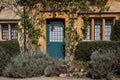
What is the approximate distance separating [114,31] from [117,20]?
67cm

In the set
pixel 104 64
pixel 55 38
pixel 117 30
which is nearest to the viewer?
pixel 104 64

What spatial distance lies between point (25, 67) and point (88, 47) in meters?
4.89

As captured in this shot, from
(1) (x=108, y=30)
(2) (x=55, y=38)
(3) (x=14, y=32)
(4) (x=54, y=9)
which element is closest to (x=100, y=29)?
(1) (x=108, y=30)

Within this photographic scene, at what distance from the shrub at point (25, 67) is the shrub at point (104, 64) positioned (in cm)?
227

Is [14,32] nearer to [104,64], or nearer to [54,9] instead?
[54,9]

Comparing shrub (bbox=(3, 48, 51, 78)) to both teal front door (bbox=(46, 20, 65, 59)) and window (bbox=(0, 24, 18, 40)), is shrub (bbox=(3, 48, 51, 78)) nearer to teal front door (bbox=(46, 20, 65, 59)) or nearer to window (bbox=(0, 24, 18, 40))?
teal front door (bbox=(46, 20, 65, 59))

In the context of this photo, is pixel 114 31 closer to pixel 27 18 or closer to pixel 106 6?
pixel 106 6

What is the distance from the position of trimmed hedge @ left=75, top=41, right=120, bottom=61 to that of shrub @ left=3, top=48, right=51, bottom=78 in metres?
3.64

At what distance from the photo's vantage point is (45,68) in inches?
613

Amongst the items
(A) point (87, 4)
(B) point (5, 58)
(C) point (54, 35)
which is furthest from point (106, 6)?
(B) point (5, 58)

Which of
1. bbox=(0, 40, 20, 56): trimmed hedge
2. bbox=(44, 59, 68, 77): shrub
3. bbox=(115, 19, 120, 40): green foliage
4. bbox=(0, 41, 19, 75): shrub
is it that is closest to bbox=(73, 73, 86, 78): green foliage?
bbox=(44, 59, 68, 77): shrub

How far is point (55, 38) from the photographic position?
67.6ft

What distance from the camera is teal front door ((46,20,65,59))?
20.4 m

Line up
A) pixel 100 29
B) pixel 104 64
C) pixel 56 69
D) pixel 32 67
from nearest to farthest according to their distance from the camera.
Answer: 1. pixel 104 64
2. pixel 56 69
3. pixel 32 67
4. pixel 100 29
